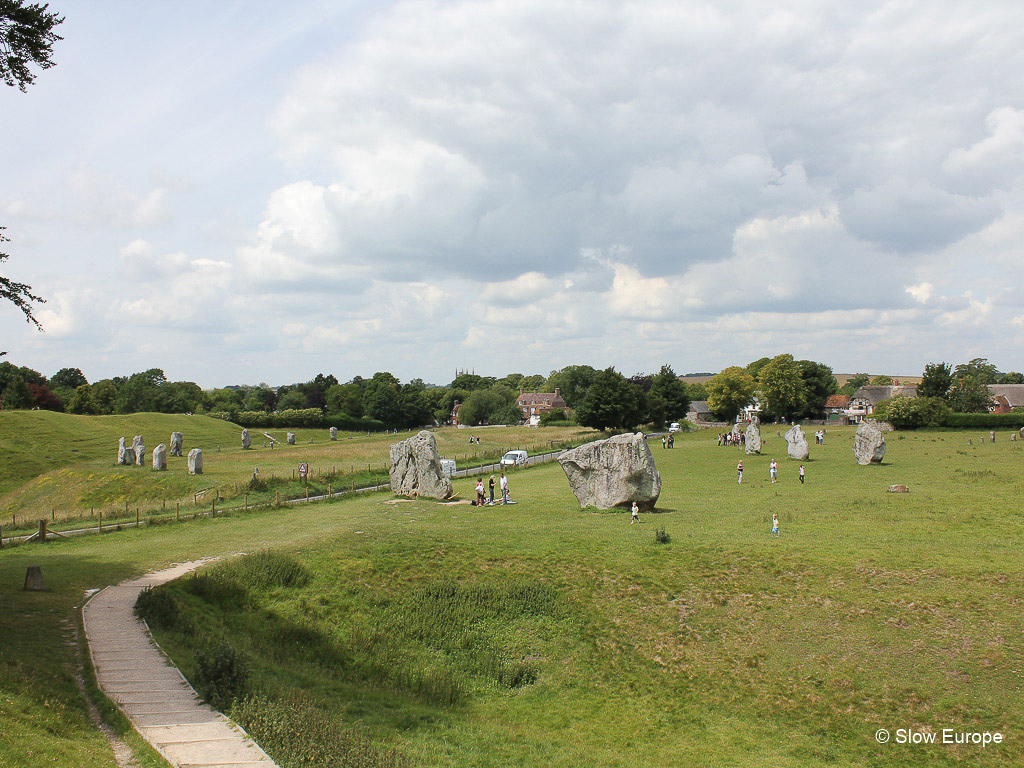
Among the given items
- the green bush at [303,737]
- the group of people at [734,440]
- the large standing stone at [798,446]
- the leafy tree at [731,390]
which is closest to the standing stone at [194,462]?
the green bush at [303,737]

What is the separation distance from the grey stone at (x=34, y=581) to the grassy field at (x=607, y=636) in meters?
0.45

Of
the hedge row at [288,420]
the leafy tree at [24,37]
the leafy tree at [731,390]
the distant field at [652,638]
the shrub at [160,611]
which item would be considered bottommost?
the distant field at [652,638]

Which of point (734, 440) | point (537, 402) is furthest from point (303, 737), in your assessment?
point (537, 402)

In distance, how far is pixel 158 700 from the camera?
11.5 metres

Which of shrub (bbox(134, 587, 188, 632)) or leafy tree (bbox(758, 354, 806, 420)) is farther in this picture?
leafy tree (bbox(758, 354, 806, 420))

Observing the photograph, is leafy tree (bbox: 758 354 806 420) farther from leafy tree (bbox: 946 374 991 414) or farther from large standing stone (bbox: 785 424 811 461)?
large standing stone (bbox: 785 424 811 461)

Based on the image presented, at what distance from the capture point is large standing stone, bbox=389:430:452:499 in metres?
35.7

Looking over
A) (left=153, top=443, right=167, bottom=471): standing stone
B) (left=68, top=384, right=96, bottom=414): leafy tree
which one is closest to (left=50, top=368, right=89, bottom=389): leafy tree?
(left=68, top=384, right=96, bottom=414): leafy tree

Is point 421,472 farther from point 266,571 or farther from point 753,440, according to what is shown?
point 753,440

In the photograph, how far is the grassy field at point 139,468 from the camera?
133 feet

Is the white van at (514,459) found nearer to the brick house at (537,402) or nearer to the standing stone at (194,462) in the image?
the standing stone at (194,462)

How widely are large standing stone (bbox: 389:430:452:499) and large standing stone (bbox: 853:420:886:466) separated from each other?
30398 millimetres

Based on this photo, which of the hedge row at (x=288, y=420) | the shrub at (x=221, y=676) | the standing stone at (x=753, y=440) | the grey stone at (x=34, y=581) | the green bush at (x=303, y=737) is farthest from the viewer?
the hedge row at (x=288, y=420)

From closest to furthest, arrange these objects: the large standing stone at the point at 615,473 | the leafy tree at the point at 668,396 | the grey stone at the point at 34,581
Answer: the grey stone at the point at 34,581, the large standing stone at the point at 615,473, the leafy tree at the point at 668,396
